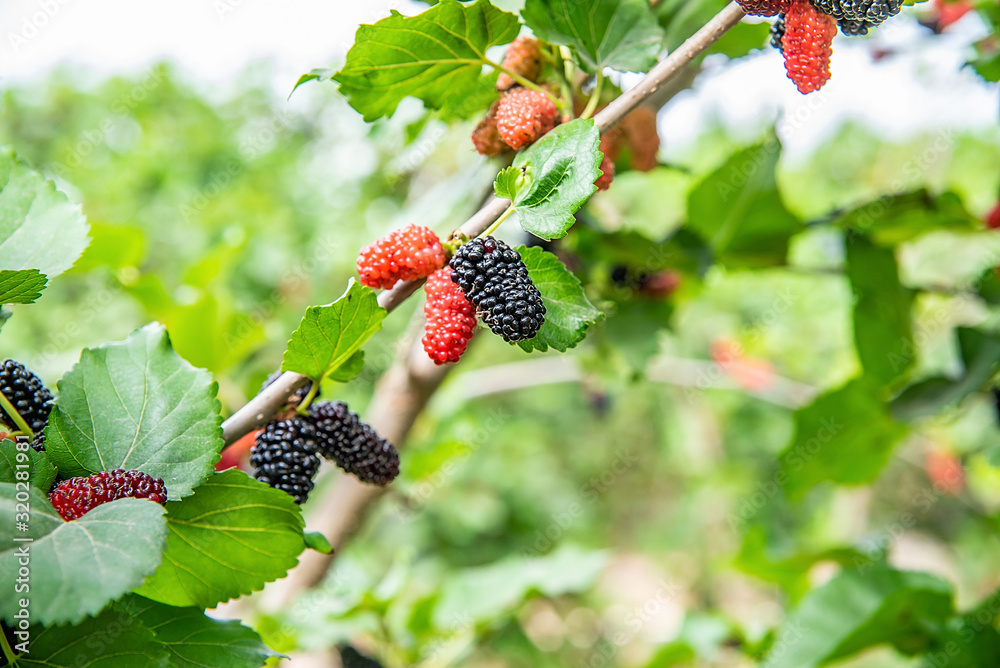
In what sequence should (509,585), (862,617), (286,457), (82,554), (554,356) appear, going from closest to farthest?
(82,554) → (286,457) → (862,617) → (509,585) → (554,356)

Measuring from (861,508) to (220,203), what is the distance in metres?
3.19

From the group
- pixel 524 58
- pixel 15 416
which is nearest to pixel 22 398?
pixel 15 416

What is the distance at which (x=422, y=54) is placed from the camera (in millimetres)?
403

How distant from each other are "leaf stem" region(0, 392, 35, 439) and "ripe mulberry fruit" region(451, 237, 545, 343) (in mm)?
231

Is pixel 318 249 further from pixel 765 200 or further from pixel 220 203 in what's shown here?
pixel 765 200

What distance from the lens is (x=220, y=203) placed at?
1990mm

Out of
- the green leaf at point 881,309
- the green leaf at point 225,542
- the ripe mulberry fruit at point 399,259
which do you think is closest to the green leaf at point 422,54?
the ripe mulberry fruit at point 399,259

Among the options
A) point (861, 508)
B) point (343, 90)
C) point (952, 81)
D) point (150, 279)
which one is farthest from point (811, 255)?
point (343, 90)

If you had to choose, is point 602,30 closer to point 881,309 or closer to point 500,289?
point 500,289

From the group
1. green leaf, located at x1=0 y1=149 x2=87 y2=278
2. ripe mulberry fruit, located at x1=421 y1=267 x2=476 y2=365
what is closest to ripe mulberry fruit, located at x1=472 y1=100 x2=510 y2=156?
ripe mulberry fruit, located at x1=421 y1=267 x2=476 y2=365

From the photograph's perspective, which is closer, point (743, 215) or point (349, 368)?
point (349, 368)

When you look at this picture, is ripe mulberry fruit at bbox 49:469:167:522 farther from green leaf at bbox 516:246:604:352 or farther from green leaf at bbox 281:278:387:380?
green leaf at bbox 516:246:604:352

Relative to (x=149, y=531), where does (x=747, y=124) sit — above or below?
below

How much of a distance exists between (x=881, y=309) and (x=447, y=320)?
0.58 meters
